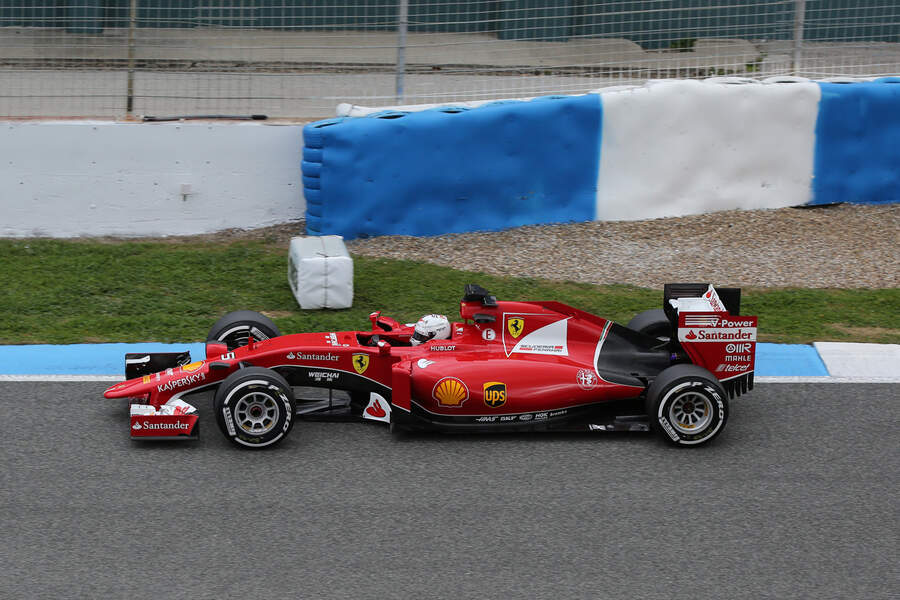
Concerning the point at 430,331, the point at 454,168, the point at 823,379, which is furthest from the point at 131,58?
the point at 823,379

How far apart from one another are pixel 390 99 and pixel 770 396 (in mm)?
5214

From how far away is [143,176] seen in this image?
9883 mm

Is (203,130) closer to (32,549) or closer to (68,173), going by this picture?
(68,173)

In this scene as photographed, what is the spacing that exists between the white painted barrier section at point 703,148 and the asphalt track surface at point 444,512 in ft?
13.8

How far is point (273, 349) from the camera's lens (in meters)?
6.21

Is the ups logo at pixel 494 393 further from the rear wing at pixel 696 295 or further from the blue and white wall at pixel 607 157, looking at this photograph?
the blue and white wall at pixel 607 157

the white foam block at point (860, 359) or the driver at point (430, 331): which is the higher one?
the driver at point (430, 331)

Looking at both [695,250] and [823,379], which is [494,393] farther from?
[695,250]

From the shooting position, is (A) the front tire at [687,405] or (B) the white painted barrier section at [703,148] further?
(B) the white painted barrier section at [703,148]

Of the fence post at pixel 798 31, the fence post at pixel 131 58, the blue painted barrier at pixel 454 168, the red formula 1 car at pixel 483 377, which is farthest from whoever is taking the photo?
the fence post at pixel 798 31

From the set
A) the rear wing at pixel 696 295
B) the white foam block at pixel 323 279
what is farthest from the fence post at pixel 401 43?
the rear wing at pixel 696 295

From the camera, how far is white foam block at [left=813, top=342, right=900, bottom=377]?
738 cm

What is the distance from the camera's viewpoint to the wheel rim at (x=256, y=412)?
19.3 feet

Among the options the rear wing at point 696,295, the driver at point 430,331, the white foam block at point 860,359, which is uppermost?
the rear wing at point 696,295
